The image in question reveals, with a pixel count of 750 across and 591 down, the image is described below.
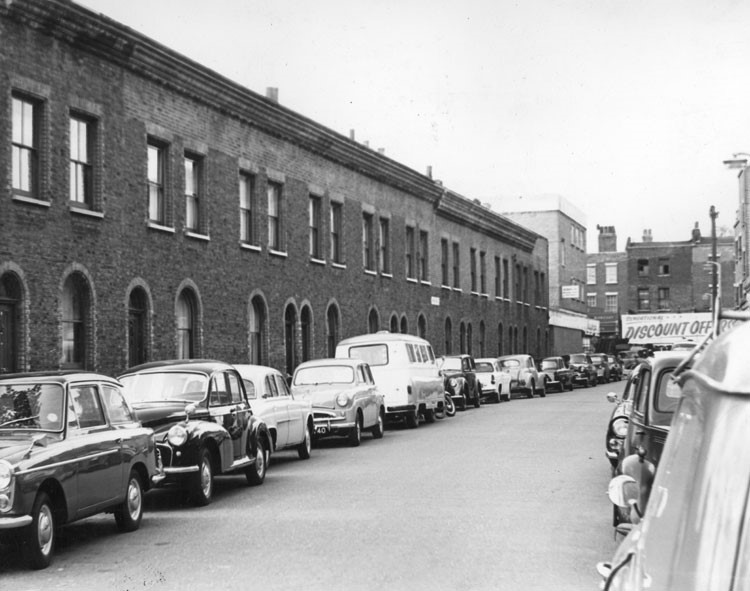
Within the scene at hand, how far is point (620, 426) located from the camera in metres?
13.2

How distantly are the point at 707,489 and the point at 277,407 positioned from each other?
1450 centimetres

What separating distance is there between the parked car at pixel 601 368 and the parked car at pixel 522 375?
526 inches

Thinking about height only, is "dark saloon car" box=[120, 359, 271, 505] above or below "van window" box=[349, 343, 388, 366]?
below

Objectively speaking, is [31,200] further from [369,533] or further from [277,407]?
[369,533]

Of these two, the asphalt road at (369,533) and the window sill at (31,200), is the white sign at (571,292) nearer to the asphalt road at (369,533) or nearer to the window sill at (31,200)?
the window sill at (31,200)

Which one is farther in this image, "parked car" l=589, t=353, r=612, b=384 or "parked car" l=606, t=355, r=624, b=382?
"parked car" l=606, t=355, r=624, b=382

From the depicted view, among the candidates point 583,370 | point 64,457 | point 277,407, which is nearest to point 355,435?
point 277,407

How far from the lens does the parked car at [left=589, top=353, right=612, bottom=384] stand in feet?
190

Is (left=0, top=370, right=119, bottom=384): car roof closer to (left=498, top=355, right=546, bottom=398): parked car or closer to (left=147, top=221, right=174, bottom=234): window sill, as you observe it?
(left=147, top=221, right=174, bottom=234): window sill

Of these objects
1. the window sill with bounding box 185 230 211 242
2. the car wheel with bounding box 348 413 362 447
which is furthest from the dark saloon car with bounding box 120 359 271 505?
the window sill with bounding box 185 230 211 242

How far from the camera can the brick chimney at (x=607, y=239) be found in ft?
358

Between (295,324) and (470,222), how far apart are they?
69.0ft

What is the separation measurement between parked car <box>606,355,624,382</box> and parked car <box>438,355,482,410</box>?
27475 mm

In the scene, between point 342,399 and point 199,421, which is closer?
point 199,421
